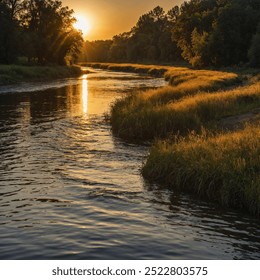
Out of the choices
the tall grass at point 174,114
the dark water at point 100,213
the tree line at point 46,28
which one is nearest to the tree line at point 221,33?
the tree line at point 46,28

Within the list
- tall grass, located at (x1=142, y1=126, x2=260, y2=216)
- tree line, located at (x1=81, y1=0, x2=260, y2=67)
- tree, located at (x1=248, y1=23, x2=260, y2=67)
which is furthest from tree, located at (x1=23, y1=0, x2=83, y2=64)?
tall grass, located at (x1=142, y1=126, x2=260, y2=216)

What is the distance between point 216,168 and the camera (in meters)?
13.6

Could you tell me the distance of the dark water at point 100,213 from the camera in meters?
10.3

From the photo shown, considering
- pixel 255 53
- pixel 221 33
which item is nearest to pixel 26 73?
pixel 255 53

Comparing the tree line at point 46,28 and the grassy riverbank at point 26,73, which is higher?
the tree line at point 46,28

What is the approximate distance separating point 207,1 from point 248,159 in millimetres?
108658

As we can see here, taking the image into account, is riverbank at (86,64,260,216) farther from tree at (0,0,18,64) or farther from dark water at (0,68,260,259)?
tree at (0,0,18,64)

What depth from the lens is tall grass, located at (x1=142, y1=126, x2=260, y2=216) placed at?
42.1ft

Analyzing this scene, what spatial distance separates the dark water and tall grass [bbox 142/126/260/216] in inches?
19.2

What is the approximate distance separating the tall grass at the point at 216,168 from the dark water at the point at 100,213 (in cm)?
49

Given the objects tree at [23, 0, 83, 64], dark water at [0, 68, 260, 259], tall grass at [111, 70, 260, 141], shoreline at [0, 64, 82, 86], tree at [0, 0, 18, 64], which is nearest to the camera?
dark water at [0, 68, 260, 259]

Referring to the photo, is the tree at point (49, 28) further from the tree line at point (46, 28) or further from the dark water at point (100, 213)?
the dark water at point (100, 213)
